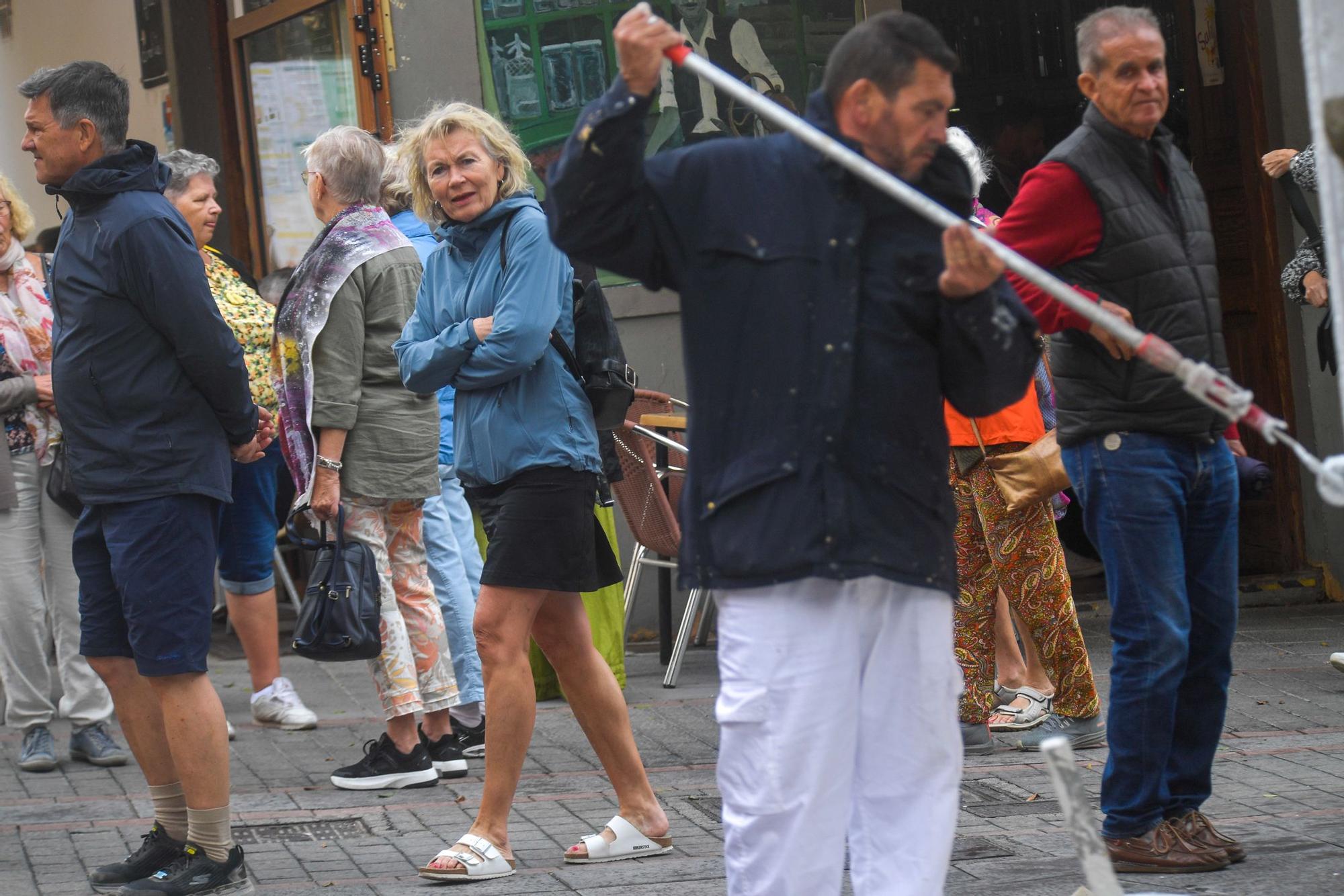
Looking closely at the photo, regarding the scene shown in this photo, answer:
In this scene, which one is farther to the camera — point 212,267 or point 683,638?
point 683,638

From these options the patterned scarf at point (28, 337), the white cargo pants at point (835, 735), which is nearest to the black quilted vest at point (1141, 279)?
the white cargo pants at point (835, 735)

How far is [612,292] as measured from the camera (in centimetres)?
825

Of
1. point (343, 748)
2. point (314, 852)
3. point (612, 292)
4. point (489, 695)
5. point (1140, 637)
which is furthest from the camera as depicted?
point (612, 292)

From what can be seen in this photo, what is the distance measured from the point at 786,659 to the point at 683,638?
14.7ft

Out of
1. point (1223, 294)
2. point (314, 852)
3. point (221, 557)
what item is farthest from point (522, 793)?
point (1223, 294)

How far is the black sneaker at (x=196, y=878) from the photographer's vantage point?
4.46 metres

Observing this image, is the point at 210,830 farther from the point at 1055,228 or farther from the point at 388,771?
the point at 1055,228

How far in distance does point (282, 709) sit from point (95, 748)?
79cm

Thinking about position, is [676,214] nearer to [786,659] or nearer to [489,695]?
[786,659]

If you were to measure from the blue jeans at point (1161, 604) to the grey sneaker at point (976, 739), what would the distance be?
1511 mm

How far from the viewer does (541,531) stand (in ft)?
14.9

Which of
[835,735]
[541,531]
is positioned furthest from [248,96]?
[835,735]

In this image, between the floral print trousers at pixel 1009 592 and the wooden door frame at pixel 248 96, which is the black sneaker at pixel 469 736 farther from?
the wooden door frame at pixel 248 96

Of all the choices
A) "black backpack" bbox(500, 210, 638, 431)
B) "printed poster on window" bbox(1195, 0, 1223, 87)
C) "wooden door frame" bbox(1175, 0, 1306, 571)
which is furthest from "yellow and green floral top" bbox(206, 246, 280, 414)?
"printed poster on window" bbox(1195, 0, 1223, 87)
